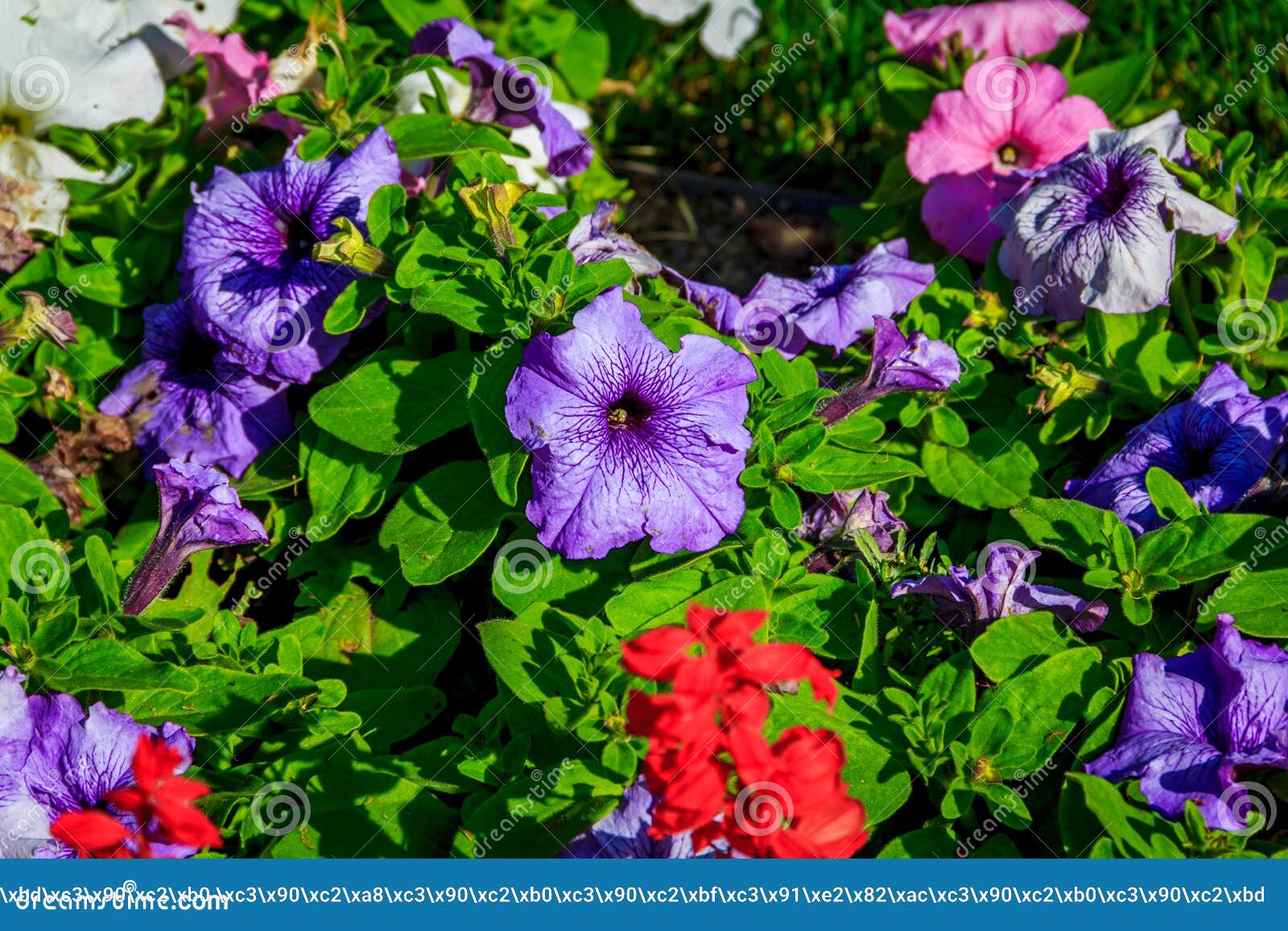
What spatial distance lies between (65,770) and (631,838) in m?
1.01

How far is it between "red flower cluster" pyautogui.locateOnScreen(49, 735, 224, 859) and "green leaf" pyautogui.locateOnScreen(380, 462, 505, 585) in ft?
1.86

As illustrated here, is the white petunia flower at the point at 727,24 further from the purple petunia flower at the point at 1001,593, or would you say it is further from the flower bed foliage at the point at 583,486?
the purple petunia flower at the point at 1001,593

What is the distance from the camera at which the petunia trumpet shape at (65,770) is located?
1930 mm

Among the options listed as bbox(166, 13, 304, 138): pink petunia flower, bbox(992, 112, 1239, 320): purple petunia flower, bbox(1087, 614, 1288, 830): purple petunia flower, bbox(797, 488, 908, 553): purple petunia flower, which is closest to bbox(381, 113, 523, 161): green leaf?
bbox(166, 13, 304, 138): pink petunia flower

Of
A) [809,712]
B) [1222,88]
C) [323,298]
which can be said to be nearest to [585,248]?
[323,298]

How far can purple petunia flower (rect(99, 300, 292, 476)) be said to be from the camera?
2.57m

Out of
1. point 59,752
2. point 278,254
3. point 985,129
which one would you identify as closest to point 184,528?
point 59,752

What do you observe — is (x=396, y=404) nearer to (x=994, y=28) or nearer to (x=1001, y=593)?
(x=1001, y=593)

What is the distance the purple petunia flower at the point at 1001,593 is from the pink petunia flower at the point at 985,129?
109 cm

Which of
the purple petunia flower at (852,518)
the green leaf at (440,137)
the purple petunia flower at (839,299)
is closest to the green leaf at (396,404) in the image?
the green leaf at (440,137)

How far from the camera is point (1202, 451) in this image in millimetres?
2426

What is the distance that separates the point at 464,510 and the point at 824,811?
1.01m

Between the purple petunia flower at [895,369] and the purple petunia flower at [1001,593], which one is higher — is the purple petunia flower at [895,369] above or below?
above

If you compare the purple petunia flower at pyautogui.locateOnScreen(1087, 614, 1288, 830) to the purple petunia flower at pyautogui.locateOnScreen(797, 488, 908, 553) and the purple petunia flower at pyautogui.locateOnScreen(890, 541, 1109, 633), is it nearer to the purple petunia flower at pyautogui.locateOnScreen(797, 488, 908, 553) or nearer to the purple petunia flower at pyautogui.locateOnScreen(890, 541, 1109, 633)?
the purple petunia flower at pyautogui.locateOnScreen(890, 541, 1109, 633)
